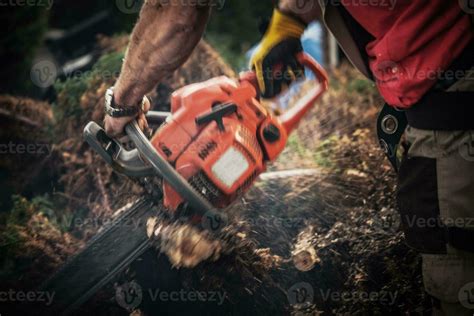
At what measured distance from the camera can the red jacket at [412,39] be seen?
1.38 metres

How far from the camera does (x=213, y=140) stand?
203cm

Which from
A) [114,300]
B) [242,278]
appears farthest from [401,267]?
[114,300]

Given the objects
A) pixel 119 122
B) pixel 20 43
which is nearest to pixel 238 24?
pixel 20 43

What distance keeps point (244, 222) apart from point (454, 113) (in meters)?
1.27

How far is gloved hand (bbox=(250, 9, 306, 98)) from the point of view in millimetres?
2115

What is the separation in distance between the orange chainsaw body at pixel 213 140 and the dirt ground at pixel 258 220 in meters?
0.33

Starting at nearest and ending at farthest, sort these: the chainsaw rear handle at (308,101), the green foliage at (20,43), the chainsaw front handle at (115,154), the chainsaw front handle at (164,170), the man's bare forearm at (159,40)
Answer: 1. the man's bare forearm at (159,40)
2. the chainsaw front handle at (164,170)
3. the chainsaw front handle at (115,154)
4. the chainsaw rear handle at (308,101)
5. the green foliage at (20,43)

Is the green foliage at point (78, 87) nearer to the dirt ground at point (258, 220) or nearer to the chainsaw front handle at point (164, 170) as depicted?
the dirt ground at point (258, 220)

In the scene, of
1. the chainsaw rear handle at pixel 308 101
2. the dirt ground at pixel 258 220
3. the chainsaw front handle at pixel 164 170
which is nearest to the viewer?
the chainsaw front handle at pixel 164 170

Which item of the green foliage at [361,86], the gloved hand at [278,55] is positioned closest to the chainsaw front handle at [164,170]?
the gloved hand at [278,55]

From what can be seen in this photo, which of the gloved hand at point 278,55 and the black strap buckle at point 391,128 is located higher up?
the gloved hand at point 278,55

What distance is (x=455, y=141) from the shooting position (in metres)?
1.45

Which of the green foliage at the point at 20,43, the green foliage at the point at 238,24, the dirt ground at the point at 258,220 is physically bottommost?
the dirt ground at the point at 258,220

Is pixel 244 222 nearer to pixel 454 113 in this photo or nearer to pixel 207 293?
pixel 207 293
